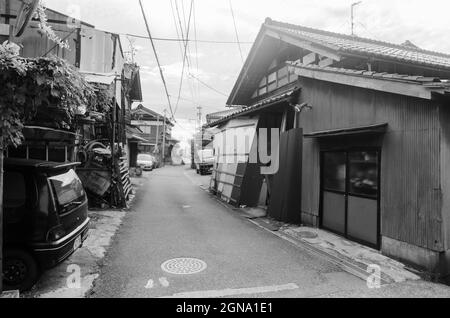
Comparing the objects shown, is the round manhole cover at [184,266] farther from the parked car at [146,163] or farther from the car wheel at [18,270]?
the parked car at [146,163]

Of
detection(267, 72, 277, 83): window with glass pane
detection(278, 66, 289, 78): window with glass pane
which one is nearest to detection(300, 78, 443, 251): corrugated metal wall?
detection(278, 66, 289, 78): window with glass pane

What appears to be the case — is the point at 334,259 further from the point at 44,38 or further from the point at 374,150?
the point at 44,38

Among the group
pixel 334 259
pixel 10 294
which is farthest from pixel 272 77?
pixel 10 294

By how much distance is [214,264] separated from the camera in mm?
6516

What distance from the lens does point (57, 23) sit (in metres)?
14.0

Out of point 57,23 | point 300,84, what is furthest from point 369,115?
point 57,23

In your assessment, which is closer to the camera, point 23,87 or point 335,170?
point 23,87

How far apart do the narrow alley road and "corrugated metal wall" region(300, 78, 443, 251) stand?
62.3 inches

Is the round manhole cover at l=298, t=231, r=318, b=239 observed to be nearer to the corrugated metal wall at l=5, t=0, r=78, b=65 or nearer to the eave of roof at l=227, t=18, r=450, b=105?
the eave of roof at l=227, t=18, r=450, b=105

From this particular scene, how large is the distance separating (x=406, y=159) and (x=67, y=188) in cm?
631

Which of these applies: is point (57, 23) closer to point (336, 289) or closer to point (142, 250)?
point (142, 250)

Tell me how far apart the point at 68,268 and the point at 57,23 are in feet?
39.2

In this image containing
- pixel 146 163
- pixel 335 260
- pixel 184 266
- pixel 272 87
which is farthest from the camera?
pixel 146 163
